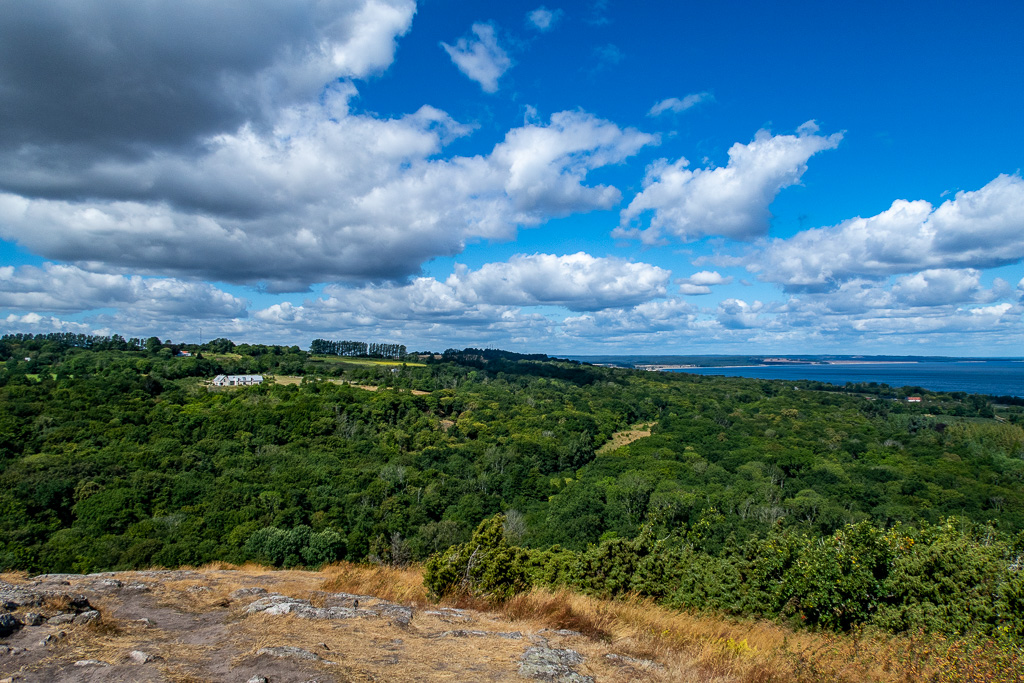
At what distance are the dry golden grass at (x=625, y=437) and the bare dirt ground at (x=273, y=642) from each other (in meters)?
76.9

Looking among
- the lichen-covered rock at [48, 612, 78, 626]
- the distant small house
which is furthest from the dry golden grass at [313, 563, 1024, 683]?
the distant small house

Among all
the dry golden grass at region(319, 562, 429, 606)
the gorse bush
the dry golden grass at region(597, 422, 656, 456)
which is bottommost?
the dry golden grass at region(597, 422, 656, 456)

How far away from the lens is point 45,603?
8953 millimetres

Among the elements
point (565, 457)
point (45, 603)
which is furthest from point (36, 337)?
point (45, 603)

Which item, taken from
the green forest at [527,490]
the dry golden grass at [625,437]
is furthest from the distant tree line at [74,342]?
the dry golden grass at [625,437]

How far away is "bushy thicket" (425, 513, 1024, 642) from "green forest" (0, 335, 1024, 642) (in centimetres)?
8

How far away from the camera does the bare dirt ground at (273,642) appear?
698 centimetres

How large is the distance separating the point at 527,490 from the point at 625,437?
38.1m

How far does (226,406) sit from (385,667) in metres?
90.7

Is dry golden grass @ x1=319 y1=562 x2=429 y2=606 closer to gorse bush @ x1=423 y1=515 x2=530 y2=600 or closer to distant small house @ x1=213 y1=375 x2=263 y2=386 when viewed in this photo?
gorse bush @ x1=423 y1=515 x2=530 y2=600

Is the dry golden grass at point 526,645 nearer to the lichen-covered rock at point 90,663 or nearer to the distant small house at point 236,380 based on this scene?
the lichen-covered rock at point 90,663

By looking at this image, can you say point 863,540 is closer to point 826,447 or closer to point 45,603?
point 45,603

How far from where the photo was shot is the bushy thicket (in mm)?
11047

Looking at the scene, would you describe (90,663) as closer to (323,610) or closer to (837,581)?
(323,610)
